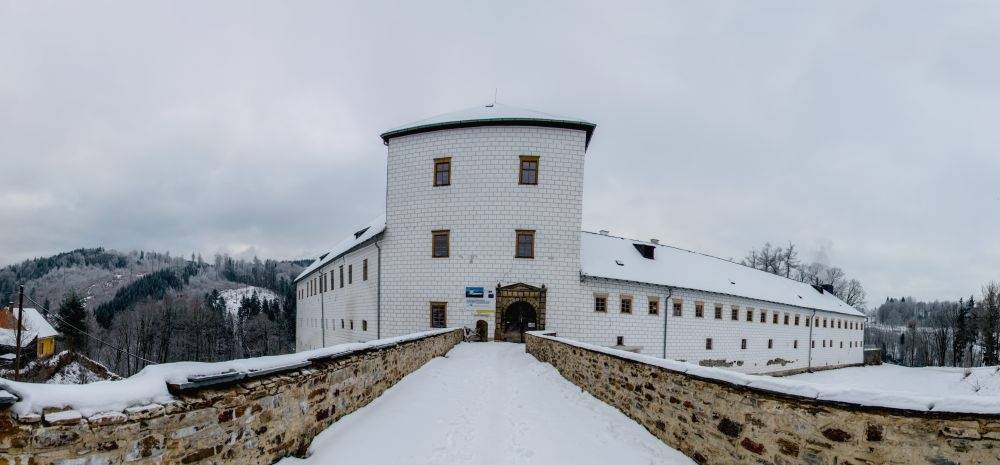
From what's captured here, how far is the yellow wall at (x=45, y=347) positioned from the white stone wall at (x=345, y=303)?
18306 millimetres

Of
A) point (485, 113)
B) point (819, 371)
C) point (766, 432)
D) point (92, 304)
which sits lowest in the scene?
point (92, 304)

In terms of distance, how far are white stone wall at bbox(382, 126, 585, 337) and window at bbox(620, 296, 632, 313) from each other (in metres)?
3.30

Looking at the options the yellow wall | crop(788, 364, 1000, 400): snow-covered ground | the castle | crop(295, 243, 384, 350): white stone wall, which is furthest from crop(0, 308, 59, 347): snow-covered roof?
crop(788, 364, 1000, 400): snow-covered ground

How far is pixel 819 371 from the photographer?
36250mm

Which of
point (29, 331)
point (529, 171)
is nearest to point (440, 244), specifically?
point (529, 171)

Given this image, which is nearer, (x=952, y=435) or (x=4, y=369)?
(x=952, y=435)

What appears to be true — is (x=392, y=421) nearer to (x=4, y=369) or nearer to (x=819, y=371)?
(x=4, y=369)

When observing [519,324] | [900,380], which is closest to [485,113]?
[519,324]

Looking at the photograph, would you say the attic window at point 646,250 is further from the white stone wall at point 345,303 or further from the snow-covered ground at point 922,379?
the white stone wall at point 345,303

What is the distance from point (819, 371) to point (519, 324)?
1189 inches

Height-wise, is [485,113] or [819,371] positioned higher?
[485,113]

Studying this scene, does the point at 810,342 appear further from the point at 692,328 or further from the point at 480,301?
the point at 480,301

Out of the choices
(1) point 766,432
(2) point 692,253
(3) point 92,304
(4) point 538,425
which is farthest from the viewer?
(3) point 92,304

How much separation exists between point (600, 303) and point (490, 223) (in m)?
7.08
